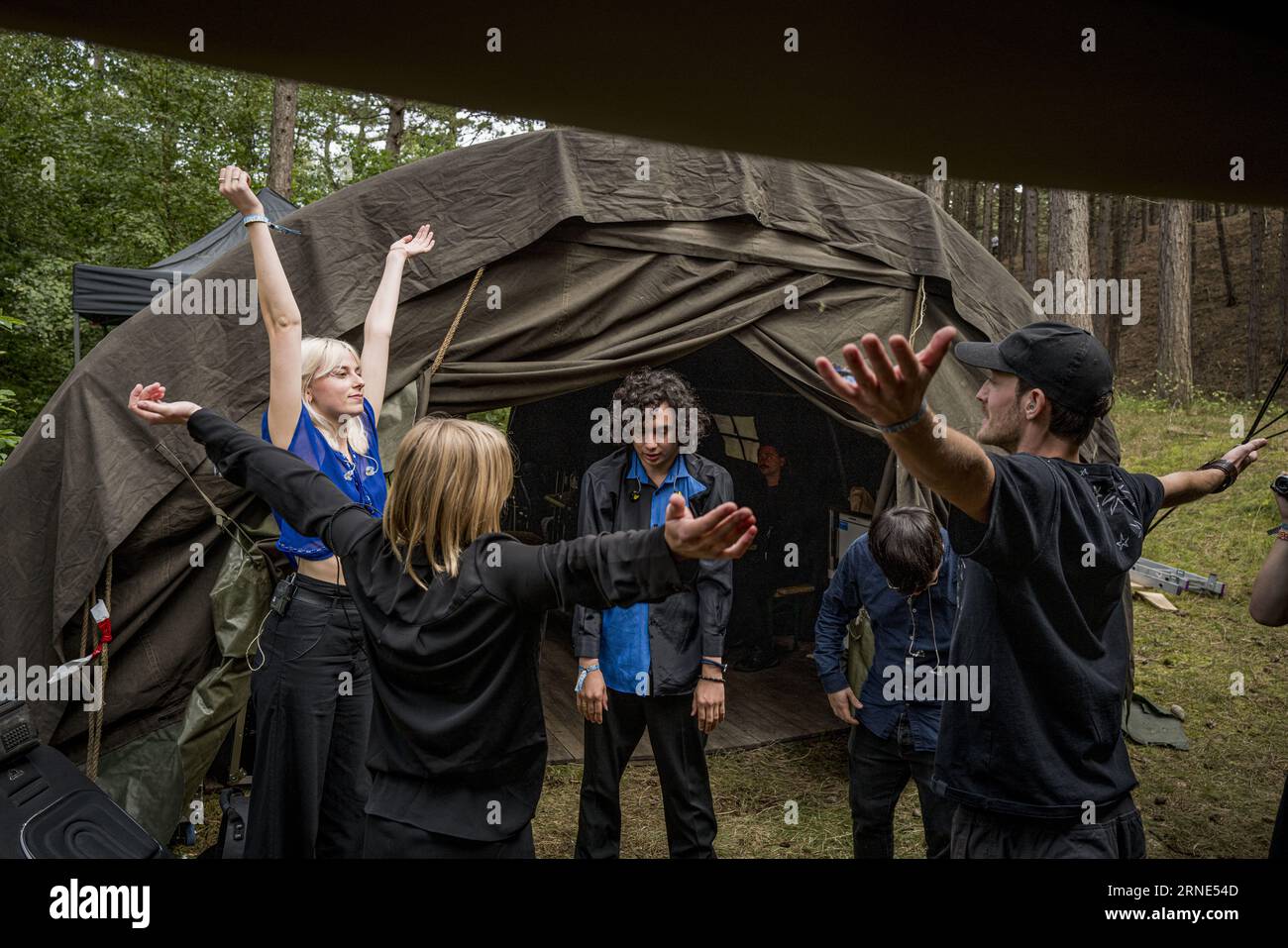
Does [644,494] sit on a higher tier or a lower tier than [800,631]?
higher

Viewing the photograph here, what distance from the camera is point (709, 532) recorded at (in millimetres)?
1580

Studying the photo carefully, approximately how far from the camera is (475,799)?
199cm

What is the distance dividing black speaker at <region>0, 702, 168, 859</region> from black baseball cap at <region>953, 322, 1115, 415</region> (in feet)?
9.22

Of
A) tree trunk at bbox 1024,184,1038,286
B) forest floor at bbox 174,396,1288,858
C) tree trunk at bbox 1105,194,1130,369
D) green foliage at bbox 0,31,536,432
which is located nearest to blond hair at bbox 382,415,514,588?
forest floor at bbox 174,396,1288,858

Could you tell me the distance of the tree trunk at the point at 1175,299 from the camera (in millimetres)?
14711

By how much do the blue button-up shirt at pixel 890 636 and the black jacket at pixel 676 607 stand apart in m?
0.42

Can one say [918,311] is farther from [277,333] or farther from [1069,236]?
[1069,236]

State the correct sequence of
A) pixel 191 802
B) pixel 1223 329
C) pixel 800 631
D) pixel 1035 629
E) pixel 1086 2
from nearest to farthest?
pixel 1086 2 < pixel 1035 629 < pixel 191 802 < pixel 800 631 < pixel 1223 329

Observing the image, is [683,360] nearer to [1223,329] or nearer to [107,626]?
[107,626]

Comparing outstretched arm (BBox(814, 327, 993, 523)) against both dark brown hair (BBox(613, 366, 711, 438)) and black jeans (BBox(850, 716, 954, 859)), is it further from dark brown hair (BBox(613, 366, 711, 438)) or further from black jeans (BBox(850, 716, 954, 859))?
dark brown hair (BBox(613, 366, 711, 438))

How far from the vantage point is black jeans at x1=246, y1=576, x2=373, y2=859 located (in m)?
2.82

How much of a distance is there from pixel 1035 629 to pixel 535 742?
1.13 meters

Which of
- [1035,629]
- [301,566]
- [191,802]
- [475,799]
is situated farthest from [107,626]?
[1035,629]
